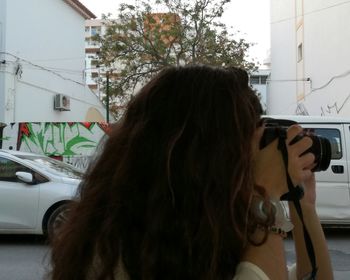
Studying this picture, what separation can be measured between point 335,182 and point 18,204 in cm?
457

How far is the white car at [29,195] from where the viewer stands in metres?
7.90

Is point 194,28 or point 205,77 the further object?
point 194,28

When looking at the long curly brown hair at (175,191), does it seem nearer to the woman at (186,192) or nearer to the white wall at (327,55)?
the woman at (186,192)

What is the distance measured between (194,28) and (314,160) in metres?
23.0

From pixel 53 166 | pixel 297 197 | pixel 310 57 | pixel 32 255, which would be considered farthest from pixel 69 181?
pixel 310 57

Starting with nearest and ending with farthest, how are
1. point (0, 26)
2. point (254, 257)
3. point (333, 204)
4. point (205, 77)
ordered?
point (254, 257) < point (205, 77) < point (333, 204) < point (0, 26)

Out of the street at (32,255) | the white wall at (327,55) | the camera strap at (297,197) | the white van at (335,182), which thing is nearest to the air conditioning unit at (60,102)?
the white wall at (327,55)

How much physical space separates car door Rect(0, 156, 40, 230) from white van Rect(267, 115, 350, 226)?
12.8 ft

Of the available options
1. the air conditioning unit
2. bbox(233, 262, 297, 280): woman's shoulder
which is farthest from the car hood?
the air conditioning unit

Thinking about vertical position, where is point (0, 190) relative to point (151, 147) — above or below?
below

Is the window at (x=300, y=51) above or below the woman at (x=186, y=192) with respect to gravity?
above

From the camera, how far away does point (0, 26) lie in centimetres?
2031

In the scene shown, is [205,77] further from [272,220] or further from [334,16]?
[334,16]

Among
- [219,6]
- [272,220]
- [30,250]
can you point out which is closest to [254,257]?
[272,220]
